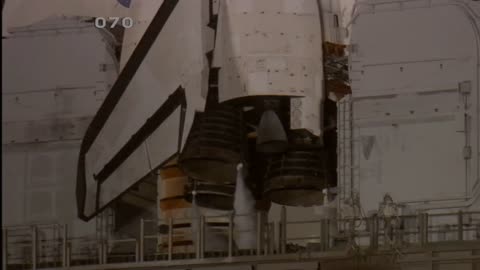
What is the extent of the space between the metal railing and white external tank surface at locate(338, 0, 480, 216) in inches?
4.5

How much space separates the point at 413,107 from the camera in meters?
5.82

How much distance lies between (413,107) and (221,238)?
4.06 feet

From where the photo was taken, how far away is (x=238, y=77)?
582 cm

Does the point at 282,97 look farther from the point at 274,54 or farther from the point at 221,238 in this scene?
the point at 221,238

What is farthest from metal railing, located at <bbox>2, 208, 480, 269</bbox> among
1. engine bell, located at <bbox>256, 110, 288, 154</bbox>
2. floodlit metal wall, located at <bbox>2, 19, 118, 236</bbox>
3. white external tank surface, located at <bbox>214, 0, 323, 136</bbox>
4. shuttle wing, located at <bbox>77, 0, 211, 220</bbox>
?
white external tank surface, located at <bbox>214, 0, 323, 136</bbox>

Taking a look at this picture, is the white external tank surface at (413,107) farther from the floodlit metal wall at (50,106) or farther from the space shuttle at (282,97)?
the floodlit metal wall at (50,106)

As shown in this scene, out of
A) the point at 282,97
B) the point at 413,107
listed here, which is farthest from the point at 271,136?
the point at 413,107

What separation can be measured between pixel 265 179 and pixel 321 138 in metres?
0.39

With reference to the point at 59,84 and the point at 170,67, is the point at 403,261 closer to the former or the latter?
the point at 170,67

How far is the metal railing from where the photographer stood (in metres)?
5.65

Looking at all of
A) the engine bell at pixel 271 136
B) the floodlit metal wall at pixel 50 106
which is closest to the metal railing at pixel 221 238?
the floodlit metal wall at pixel 50 106

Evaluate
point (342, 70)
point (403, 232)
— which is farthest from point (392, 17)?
point (403, 232)

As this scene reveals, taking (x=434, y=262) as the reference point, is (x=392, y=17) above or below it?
above

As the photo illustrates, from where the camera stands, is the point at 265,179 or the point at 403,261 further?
the point at 265,179
